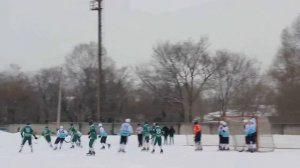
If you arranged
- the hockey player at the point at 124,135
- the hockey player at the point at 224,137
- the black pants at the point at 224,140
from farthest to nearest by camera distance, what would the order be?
the black pants at the point at 224,140 → the hockey player at the point at 224,137 → the hockey player at the point at 124,135

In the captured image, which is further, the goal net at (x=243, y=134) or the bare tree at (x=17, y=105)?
the bare tree at (x=17, y=105)

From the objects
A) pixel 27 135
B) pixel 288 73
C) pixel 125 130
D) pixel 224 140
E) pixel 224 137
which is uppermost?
pixel 288 73

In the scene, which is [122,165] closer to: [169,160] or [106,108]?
[169,160]

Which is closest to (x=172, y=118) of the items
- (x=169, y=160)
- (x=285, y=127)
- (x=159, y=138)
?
(x=285, y=127)

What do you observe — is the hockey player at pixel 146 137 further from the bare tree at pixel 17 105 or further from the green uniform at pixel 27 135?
the bare tree at pixel 17 105

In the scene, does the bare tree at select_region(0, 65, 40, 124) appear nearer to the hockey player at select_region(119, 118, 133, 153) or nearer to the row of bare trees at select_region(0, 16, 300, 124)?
the row of bare trees at select_region(0, 16, 300, 124)

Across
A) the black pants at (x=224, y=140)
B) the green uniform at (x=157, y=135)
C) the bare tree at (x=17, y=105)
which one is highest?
the bare tree at (x=17, y=105)

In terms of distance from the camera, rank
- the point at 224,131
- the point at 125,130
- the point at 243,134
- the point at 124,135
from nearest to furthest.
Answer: the point at 124,135
the point at 125,130
the point at 224,131
the point at 243,134

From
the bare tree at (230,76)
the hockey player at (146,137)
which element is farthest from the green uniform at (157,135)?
the bare tree at (230,76)

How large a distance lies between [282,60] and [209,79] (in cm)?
1889

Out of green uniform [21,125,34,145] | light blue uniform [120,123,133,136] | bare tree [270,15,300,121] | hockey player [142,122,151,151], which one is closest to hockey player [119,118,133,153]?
light blue uniform [120,123,133,136]

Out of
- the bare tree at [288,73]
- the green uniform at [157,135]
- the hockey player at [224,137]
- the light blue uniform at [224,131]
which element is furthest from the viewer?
the bare tree at [288,73]

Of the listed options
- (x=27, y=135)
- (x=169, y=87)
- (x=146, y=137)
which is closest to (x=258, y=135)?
(x=146, y=137)

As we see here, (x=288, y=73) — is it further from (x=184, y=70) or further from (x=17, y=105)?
(x=17, y=105)
